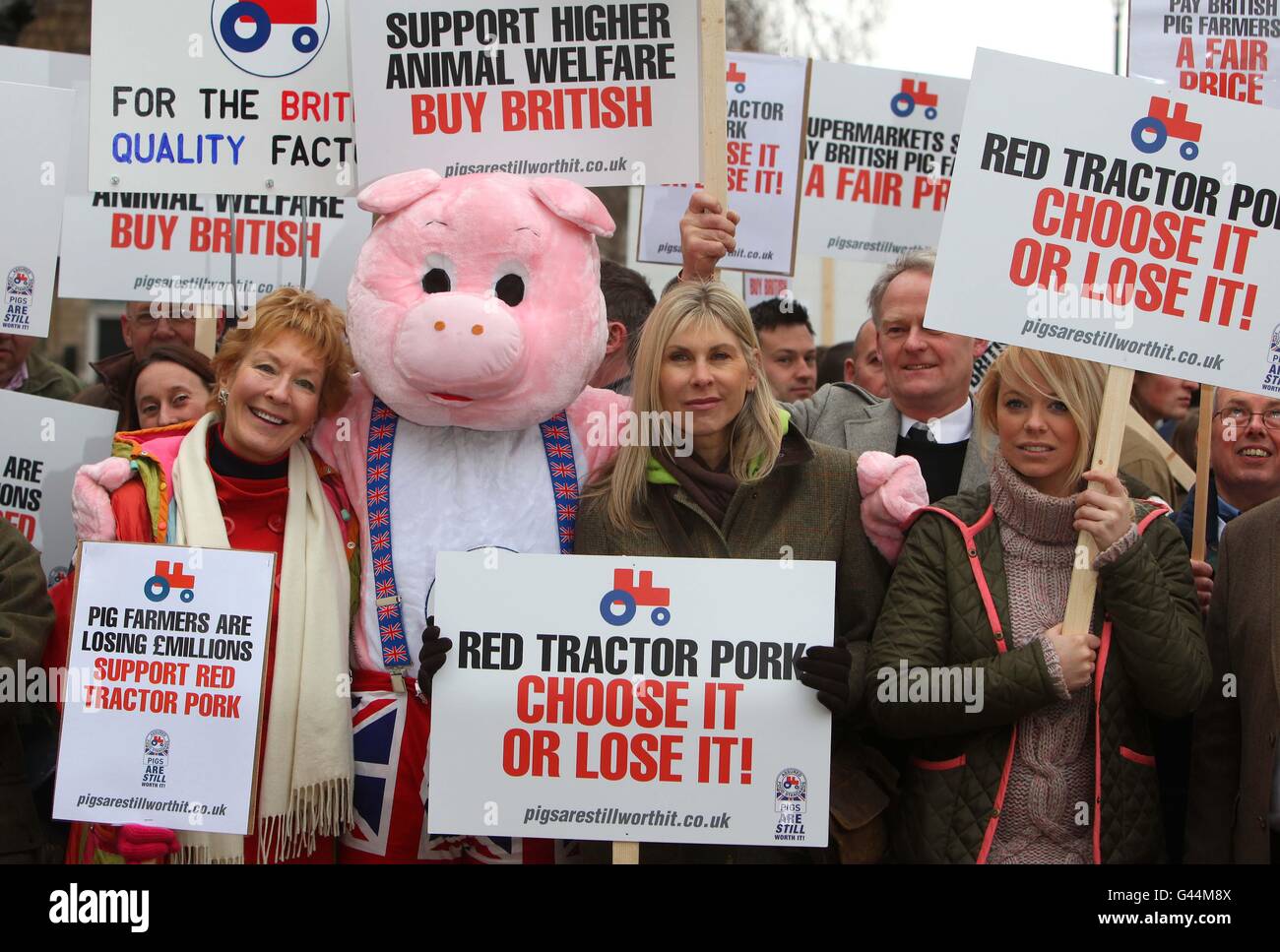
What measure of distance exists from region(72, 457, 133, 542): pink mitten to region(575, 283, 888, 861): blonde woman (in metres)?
1.25

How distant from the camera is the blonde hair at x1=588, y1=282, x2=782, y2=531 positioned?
13.2 ft

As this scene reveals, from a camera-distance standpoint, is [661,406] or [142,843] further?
[661,406]

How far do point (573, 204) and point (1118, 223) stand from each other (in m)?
1.47

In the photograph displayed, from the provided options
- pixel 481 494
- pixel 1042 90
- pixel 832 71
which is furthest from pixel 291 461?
pixel 832 71

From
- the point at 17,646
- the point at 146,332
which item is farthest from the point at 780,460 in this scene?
the point at 146,332

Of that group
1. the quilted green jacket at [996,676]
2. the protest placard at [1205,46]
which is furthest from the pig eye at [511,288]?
the protest placard at [1205,46]

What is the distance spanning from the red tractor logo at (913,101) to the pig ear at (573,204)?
3.38 m

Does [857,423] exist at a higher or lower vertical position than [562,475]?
higher

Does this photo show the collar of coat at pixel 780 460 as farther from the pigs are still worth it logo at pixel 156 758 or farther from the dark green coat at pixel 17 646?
the dark green coat at pixel 17 646

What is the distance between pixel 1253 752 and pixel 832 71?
14.0 ft

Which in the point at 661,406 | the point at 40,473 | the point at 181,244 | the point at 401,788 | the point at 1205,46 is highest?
the point at 1205,46

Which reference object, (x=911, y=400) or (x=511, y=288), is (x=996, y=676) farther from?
(x=511, y=288)

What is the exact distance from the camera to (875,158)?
7.12 metres
